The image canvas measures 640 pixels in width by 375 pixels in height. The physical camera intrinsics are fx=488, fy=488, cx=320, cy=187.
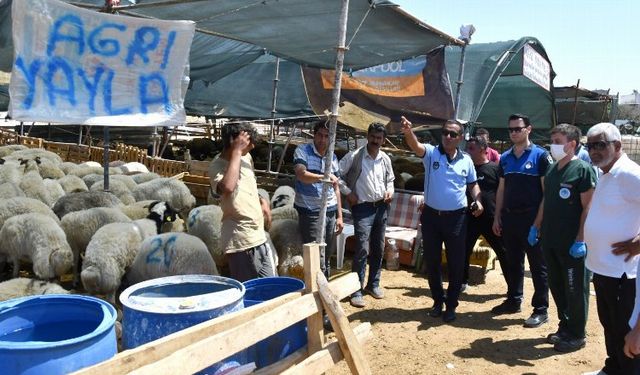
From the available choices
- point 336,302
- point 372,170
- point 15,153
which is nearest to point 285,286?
point 336,302

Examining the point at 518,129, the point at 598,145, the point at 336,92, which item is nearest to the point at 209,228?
the point at 336,92

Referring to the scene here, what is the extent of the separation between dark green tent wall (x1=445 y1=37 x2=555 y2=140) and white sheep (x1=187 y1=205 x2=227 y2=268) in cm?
499

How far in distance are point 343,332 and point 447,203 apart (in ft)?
8.10

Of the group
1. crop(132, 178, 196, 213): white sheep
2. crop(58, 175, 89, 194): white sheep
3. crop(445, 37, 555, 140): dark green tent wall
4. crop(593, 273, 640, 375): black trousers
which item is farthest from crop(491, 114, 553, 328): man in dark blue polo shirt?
crop(58, 175, 89, 194): white sheep

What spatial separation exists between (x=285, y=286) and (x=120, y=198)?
4.68 metres

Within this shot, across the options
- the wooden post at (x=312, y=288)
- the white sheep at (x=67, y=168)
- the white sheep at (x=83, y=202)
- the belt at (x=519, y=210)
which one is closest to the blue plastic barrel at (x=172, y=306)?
the wooden post at (x=312, y=288)

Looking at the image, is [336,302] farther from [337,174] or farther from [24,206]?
[24,206]

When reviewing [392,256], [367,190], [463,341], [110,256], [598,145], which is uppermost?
[598,145]

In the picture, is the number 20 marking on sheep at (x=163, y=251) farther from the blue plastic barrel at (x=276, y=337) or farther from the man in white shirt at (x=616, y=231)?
the man in white shirt at (x=616, y=231)

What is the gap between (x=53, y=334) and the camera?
2193 millimetres

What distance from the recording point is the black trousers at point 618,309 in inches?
128

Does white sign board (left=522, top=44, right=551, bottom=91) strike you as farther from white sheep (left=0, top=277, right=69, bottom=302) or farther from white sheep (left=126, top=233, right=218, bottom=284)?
white sheep (left=0, top=277, right=69, bottom=302)

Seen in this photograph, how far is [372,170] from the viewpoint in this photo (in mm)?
5242

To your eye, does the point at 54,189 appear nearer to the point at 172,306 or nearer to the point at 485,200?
the point at 172,306
